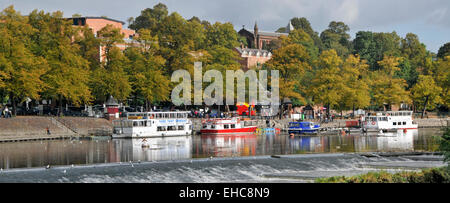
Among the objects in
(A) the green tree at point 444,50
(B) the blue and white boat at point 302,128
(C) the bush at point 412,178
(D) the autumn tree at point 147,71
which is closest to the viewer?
(C) the bush at point 412,178

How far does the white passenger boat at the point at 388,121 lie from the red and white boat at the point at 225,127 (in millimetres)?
21429

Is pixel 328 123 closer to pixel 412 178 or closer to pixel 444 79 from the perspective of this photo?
pixel 444 79

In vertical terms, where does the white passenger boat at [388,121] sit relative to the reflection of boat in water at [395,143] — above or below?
→ above

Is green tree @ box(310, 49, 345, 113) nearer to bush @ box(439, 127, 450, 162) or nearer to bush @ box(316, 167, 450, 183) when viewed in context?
bush @ box(439, 127, 450, 162)

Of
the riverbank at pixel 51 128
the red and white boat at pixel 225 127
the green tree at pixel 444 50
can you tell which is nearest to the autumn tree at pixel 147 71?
the riverbank at pixel 51 128

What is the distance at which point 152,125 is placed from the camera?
299ft

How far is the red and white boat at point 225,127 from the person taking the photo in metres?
97.1

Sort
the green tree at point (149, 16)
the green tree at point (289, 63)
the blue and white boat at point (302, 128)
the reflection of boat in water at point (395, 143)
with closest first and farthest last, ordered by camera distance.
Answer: the reflection of boat in water at point (395, 143) < the blue and white boat at point (302, 128) < the green tree at point (289, 63) < the green tree at point (149, 16)

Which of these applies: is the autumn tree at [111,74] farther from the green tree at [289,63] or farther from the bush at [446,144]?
the bush at [446,144]

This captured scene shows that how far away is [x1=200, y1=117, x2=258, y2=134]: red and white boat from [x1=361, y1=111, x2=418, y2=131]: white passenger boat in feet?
70.3

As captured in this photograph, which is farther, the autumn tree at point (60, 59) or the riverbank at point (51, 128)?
the autumn tree at point (60, 59)

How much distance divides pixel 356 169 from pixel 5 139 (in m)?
53.7

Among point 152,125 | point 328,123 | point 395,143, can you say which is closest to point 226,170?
point 395,143
